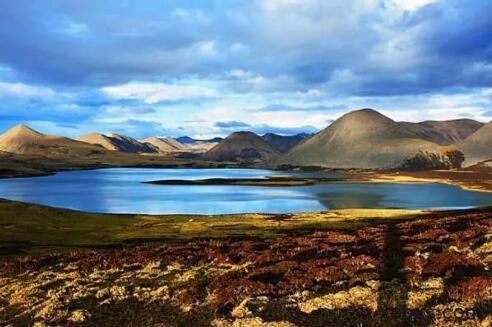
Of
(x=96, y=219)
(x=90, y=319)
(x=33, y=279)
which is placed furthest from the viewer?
(x=96, y=219)

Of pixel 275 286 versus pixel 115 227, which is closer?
pixel 275 286

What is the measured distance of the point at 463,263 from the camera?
2791cm

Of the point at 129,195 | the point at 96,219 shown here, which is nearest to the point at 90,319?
the point at 96,219

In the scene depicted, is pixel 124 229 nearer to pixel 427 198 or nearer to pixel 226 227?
pixel 226 227

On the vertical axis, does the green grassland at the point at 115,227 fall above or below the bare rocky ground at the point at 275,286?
below

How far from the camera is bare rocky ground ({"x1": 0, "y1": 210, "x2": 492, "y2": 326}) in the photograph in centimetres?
2244

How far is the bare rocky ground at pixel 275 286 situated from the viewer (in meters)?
22.4

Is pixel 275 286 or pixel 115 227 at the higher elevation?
pixel 275 286

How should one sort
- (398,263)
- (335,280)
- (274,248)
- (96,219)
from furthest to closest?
1. (96,219)
2. (274,248)
3. (398,263)
4. (335,280)

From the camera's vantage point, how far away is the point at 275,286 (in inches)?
1097

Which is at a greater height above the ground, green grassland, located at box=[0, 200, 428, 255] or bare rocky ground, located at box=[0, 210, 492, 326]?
bare rocky ground, located at box=[0, 210, 492, 326]

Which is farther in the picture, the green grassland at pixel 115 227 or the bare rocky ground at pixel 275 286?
the green grassland at pixel 115 227

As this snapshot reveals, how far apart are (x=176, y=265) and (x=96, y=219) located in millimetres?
68679

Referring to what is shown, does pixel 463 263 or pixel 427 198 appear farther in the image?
pixel 427 198
